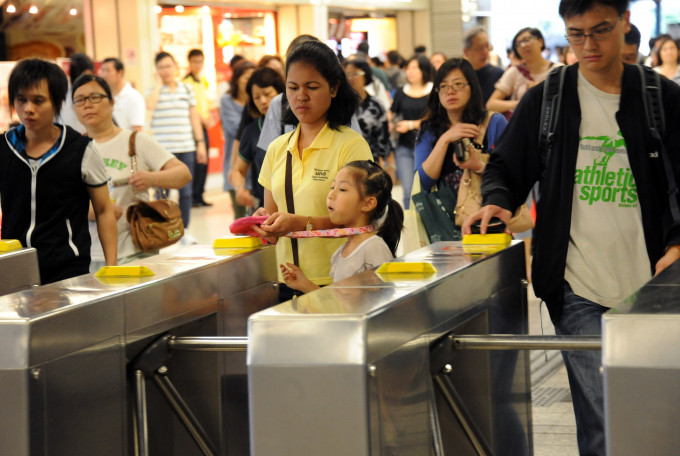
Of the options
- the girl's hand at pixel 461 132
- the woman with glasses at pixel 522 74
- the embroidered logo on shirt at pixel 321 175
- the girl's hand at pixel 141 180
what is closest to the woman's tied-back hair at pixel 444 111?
the girl's hand at pixel 461 132

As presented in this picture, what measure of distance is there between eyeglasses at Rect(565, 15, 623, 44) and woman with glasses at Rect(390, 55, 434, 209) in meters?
5.00

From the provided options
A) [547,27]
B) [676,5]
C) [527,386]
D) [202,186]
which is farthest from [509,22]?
[527,386]

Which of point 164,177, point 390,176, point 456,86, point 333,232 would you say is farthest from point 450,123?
point 333,232

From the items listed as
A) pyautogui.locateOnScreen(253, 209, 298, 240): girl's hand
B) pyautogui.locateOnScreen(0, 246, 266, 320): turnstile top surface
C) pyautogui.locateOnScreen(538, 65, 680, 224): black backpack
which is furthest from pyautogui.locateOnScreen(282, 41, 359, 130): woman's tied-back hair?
pyautogui.locateOnScreen(538, 65, 680, 224): black backpack

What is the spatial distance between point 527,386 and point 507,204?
0.62 meters

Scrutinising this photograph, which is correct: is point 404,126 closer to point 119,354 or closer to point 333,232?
point 333,232

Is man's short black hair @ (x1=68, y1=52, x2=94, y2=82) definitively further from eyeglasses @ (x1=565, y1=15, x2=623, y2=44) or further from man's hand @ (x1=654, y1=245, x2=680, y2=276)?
man's hand @ (x1=654, y1=245, x2=680, y2=276)

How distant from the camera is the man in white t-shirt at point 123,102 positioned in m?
8.13

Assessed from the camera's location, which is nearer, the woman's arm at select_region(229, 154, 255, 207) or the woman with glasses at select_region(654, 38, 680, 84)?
the woman's arm at select_region(229, 154, 255, 207)

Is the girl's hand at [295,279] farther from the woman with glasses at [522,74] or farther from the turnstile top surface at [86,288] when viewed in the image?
the woman with glasses at [522,74]

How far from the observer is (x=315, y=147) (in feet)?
10.6

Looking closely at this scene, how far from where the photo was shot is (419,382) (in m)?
2.25

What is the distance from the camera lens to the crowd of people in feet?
8.85

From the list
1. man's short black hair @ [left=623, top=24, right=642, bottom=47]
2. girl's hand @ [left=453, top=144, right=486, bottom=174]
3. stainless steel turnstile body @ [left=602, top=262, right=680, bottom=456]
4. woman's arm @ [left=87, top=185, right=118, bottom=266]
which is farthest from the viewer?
man's short black hair @ [left=623, top=24, right=642, bottom=47]
